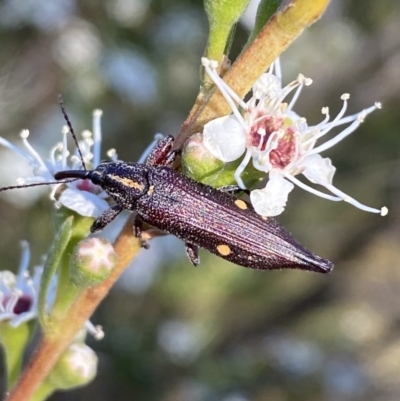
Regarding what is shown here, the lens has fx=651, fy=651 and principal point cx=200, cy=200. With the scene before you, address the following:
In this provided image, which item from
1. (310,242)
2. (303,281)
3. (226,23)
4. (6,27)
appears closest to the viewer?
(226,23)

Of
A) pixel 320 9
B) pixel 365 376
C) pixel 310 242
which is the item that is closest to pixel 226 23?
pixel 320 9

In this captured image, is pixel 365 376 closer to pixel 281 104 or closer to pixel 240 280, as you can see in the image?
pixel 240 280

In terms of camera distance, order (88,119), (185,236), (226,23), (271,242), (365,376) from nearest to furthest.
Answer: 1. (226,23)
2. (271,242)
3. (185,236)
4. (365,376)
5. (88,119)

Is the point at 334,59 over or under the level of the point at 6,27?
over

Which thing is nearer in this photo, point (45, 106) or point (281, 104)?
point (281, 104)

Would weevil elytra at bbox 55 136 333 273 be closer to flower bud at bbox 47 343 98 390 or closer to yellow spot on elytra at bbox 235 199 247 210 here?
yellow spot on elytra at bbox 235 199 247 210

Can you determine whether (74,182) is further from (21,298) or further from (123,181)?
(21,298)
